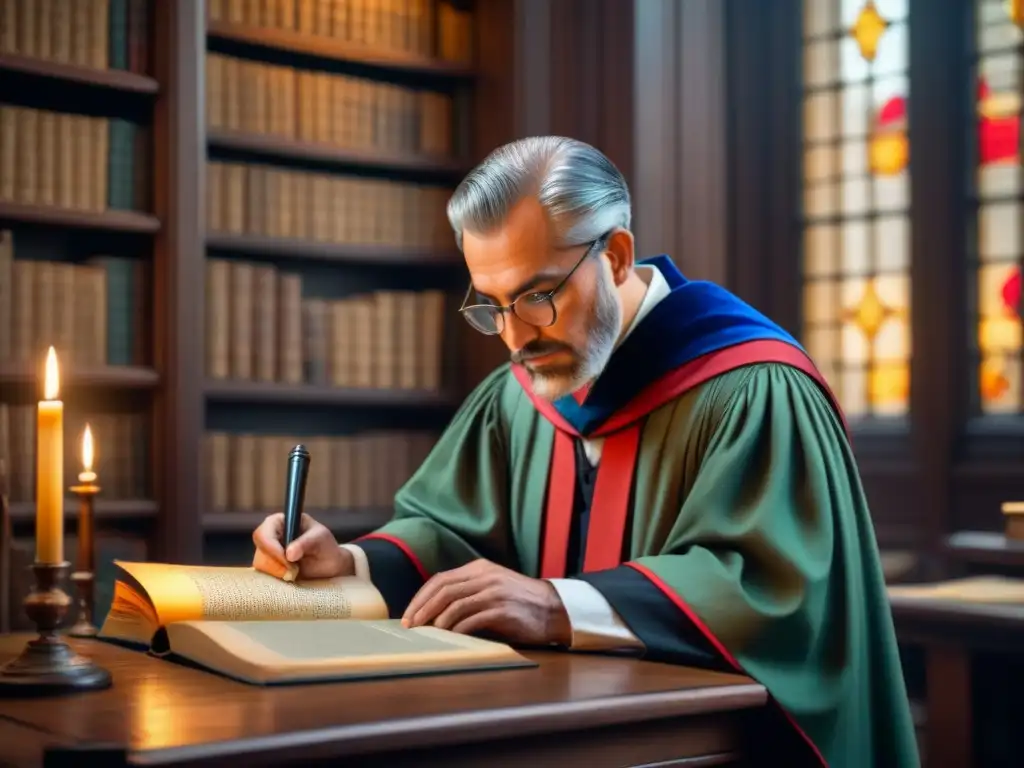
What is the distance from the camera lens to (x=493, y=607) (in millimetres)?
1838

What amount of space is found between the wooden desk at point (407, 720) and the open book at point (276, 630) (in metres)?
0.02

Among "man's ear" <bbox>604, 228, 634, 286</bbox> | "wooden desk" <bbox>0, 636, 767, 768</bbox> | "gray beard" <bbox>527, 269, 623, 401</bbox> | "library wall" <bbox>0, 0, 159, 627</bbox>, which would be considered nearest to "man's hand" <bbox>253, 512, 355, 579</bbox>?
"wooden desk" <bbox>0, 636, 767, 768</bbox>

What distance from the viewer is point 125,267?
14.3 feet

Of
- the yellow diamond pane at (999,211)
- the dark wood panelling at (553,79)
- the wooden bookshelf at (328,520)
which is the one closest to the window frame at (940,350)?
the yellow diamond pane at (999,211)

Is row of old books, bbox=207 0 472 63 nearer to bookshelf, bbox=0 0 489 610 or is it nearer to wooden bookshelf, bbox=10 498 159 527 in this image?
bookshelf, bbox=0 0 489 610

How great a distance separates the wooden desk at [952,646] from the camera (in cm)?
296

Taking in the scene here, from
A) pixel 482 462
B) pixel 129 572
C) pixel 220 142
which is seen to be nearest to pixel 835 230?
pixel 220 142

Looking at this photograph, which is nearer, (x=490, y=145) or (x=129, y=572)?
(x=129, y=572)

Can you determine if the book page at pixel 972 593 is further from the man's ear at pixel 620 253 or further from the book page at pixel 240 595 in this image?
the book page at pixel 240 595

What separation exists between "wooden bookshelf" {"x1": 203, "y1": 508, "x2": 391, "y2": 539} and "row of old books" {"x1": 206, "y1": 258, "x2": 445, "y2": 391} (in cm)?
42

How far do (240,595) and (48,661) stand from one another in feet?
1.30

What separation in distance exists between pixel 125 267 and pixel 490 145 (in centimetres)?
137

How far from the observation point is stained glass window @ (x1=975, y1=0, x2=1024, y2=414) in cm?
504

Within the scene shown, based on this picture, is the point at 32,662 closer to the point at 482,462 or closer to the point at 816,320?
the point at 482,462
